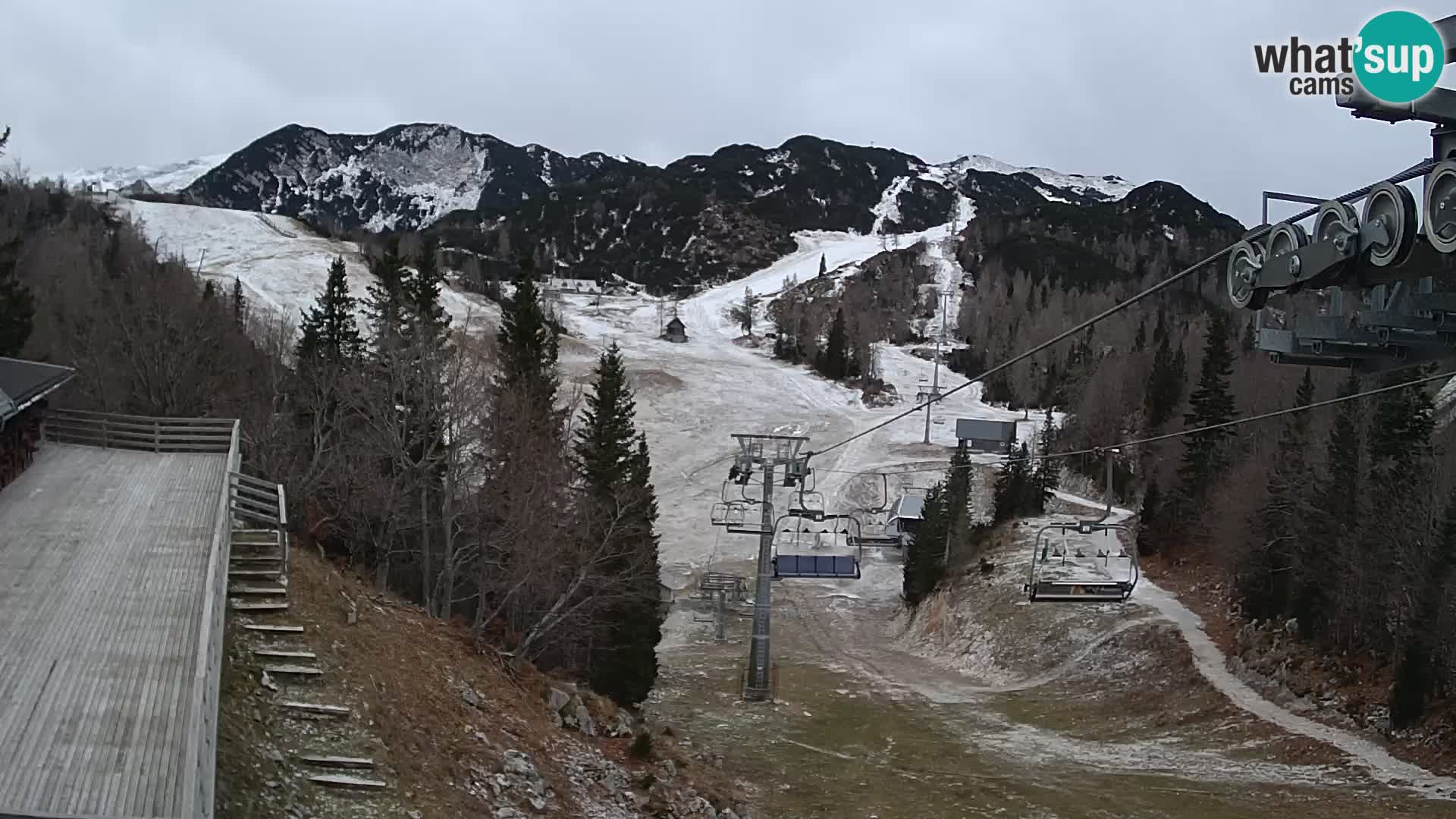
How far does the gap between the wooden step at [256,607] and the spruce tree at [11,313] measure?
2600cm

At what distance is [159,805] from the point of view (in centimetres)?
968

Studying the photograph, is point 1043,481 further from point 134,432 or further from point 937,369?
point 937,369

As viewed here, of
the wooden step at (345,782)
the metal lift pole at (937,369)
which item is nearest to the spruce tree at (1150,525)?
the metal lift pole at (937,369)

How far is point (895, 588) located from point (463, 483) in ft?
106

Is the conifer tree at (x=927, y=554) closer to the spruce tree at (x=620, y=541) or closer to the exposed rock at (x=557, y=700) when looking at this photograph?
the spruce tree at (x=620, y=541)

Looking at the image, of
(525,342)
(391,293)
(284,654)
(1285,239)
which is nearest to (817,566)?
(525,342)

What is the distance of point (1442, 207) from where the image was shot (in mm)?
6160

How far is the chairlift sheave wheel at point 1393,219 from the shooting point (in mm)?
6562

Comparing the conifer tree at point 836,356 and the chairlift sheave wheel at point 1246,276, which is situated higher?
the conifer tree at point 836,356

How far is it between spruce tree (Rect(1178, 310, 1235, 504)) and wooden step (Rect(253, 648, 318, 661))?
1765 inches

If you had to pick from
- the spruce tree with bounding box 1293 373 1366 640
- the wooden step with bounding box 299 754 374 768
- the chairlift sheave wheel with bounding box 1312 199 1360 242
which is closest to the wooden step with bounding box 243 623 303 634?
the wooden step with bounding box 299 754 374 768

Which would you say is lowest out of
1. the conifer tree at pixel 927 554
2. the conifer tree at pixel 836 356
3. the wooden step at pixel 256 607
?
the conifer tree at pixel 927 554

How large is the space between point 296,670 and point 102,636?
99.1 inches

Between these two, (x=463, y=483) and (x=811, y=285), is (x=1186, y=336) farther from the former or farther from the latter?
(x=463, y=483)
